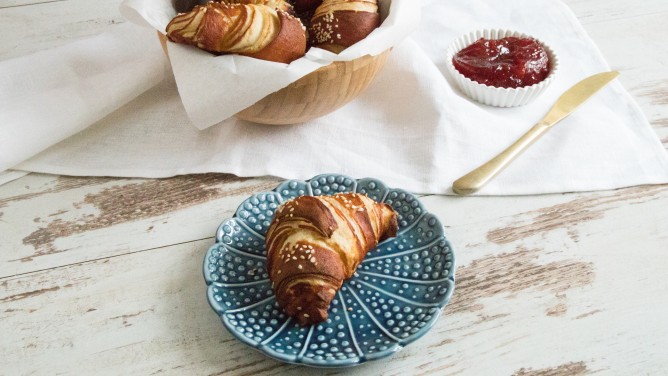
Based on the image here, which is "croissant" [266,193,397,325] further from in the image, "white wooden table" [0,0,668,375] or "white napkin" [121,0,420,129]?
"white napkin" [121,0,420,129]

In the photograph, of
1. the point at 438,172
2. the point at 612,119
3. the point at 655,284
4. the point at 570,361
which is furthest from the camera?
the point at 612,119

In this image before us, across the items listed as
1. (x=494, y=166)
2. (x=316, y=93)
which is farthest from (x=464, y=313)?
(x=316, y=93)

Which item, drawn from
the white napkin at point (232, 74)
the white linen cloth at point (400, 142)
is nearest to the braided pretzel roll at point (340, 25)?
the white napkin at point (232, 74)

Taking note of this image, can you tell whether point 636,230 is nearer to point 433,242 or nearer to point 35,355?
point 433,242

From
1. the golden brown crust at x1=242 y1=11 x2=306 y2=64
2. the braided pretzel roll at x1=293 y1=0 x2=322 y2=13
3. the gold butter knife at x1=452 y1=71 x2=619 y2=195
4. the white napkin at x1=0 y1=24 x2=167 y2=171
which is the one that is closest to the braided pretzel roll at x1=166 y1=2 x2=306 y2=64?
the golden brown crust at x1=242 y1=11 x2=306 y2=64

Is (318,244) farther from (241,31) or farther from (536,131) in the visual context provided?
(536,131)

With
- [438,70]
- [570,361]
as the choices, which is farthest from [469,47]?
[570,361]
